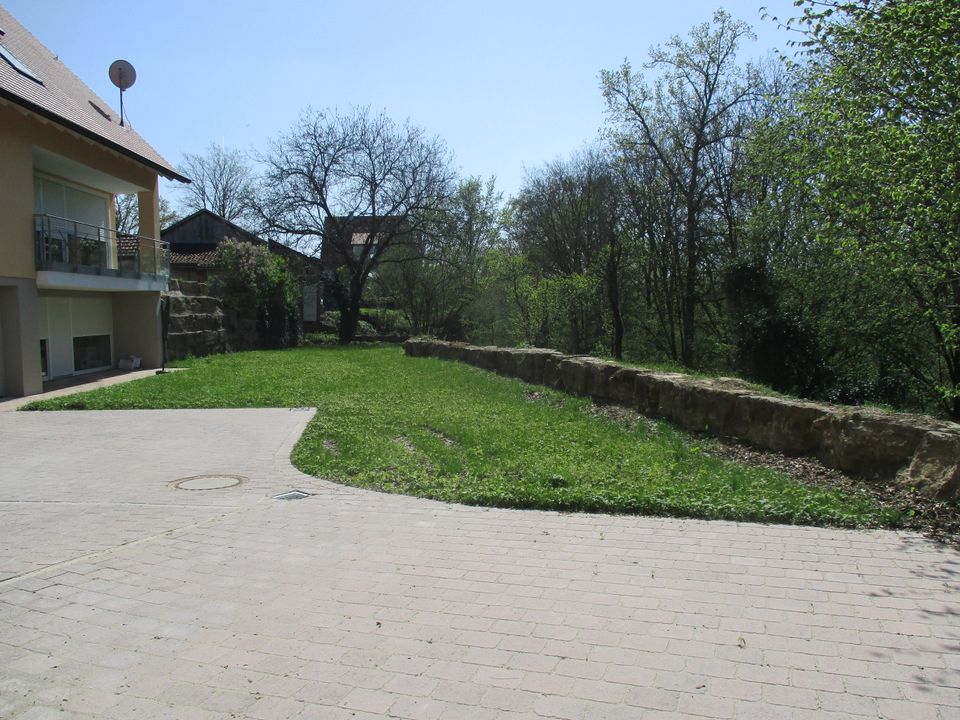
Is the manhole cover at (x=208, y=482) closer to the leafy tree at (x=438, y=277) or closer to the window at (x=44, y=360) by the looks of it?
the window at (x=44, y=360)

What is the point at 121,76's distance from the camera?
22.4m

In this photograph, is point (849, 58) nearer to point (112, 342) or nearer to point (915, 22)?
point (915, 22)

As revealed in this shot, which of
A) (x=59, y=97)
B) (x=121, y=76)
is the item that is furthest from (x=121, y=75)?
(x=59, y=97)

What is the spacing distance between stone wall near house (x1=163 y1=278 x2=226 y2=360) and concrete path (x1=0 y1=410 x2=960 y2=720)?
1829 cm

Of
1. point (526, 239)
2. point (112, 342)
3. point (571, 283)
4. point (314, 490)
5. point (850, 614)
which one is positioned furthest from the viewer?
point (526, 239)

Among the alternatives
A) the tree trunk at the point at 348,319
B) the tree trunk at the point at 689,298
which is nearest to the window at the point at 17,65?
the tree trunk at the point at 689,298

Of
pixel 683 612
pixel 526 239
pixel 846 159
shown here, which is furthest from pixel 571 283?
pixel 683 612

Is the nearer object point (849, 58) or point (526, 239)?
point (849, 58)

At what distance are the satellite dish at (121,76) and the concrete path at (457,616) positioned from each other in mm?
20353

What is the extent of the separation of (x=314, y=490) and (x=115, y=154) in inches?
653

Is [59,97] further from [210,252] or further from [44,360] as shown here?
[210,252]

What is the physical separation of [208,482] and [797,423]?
21.8ft

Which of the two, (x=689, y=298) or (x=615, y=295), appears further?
(x=615, y=295)

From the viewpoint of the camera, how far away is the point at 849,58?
28.3 feet
